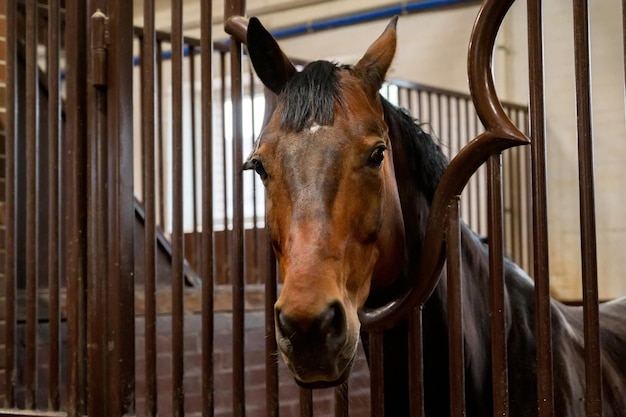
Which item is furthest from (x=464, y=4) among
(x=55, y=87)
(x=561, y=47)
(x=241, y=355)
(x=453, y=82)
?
(x=241, y=355)

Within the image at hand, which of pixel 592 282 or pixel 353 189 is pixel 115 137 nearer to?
pixel 353 189

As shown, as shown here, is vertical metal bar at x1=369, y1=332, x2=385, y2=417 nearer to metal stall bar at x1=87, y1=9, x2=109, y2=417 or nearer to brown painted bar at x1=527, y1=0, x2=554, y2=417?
brown painted bar at x1=527, y1=0, x2=554, y2=417

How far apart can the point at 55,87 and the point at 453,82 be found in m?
3.85

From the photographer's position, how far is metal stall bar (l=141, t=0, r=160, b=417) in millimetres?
1617

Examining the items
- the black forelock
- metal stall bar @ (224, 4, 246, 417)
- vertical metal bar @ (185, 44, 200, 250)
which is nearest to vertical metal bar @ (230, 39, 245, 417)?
metal stall bar @ (224, 4, 246, 417)

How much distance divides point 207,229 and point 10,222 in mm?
718

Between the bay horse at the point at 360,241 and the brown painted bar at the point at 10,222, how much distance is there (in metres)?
0.92

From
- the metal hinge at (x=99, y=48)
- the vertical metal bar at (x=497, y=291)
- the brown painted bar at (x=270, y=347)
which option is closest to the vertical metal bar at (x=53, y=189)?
the metal hinge at (x=99, y=48)

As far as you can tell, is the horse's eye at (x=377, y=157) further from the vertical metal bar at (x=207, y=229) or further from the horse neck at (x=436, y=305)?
the vertical metal bar at (x=207, y=229)

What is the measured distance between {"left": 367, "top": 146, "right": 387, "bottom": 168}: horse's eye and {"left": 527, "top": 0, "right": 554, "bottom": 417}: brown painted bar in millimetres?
245

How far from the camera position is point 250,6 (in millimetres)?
6145

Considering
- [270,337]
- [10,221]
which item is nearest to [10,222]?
[10,221]

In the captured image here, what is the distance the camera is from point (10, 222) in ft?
6.46

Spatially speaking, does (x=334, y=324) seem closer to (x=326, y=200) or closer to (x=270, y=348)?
(x=326, y=200)
